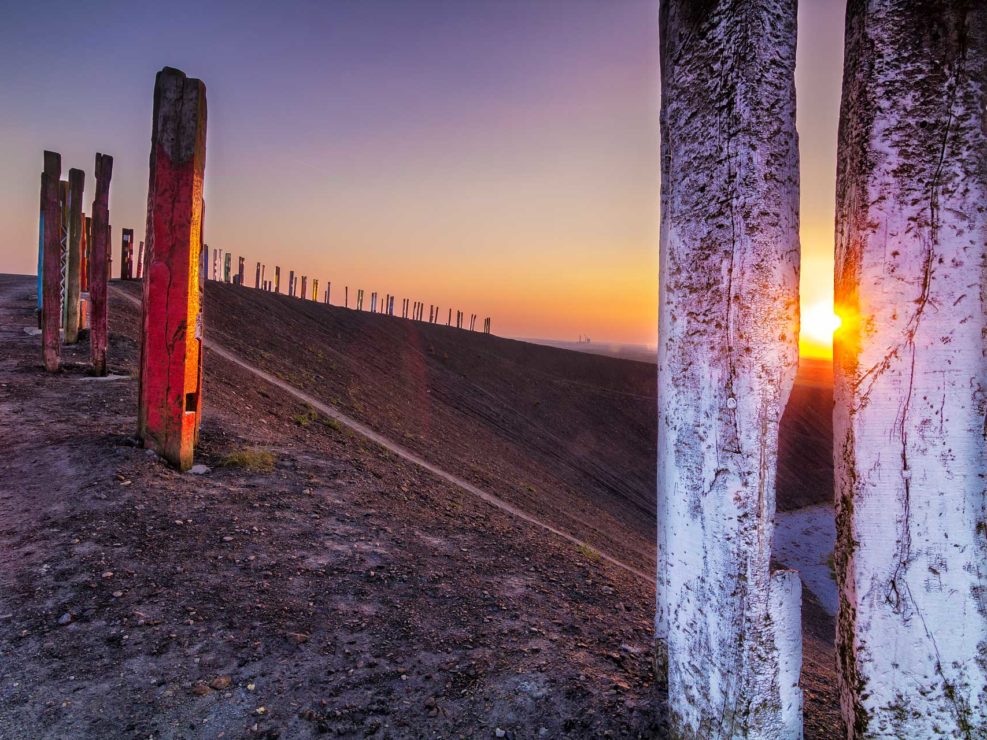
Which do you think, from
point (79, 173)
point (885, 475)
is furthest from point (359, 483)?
point (79, 173)

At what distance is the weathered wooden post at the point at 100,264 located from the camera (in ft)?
32.6

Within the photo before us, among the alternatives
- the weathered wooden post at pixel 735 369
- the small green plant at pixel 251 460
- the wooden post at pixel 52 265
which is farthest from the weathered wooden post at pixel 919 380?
the wooden post at pixel 52 265

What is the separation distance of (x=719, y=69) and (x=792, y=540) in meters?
24.6

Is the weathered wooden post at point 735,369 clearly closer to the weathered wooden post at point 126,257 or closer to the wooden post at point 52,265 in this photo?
the wooden post at point 52,265

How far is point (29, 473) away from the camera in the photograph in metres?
5.98

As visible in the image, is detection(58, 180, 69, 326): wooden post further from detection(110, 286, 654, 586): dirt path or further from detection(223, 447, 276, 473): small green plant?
detection(223, 447, 276, 473): small green plant

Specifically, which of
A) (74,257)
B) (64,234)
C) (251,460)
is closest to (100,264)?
(74,257)

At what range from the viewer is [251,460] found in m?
7.05

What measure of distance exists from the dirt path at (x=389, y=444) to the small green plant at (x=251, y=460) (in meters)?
3.99

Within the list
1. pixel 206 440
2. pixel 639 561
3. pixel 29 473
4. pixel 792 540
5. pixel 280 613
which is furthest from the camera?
pixel 792 540

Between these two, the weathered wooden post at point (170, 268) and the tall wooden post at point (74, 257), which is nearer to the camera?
the weathered wooden post at point (170, 268)

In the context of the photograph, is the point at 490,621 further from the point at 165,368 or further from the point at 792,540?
the point at 792,540

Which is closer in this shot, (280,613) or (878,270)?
(878,270)

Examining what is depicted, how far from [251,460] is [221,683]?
3974mm
